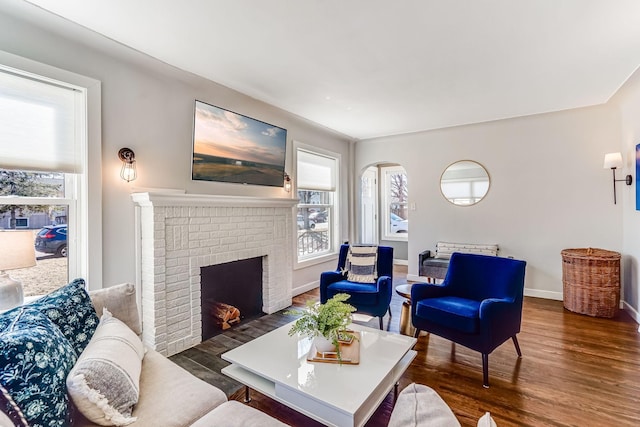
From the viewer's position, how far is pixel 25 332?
1.10 meters

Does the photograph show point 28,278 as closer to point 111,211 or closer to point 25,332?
point 111,211

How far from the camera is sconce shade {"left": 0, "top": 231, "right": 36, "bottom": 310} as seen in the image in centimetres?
172

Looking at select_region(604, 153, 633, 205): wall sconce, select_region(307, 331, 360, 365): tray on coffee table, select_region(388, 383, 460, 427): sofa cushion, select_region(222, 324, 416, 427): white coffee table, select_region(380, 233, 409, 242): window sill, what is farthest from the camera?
select_region(380, 233, 409, 242): window sill

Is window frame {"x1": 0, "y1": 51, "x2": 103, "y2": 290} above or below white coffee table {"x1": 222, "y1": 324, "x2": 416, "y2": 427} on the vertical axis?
above

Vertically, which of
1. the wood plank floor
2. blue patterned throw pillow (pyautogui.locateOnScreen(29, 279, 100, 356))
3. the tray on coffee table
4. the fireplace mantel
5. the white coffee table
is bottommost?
the wood plank floor

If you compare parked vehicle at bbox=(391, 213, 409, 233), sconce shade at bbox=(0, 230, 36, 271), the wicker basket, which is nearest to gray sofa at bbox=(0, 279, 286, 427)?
sconce shade at bbox=(0, 230, 36, 271)

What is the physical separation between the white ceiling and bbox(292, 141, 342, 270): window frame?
3.43ft

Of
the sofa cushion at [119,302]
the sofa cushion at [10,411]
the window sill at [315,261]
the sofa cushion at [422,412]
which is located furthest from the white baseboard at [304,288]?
the sofa cushion at [422,412]

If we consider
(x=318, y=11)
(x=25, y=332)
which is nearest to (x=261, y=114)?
(x=318, y=11)

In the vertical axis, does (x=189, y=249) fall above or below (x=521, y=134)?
below

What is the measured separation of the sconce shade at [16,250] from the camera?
171cm

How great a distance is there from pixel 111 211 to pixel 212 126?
1256 millimetres

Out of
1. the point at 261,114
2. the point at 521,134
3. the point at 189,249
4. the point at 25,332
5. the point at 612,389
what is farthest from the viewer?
the point at 521,134

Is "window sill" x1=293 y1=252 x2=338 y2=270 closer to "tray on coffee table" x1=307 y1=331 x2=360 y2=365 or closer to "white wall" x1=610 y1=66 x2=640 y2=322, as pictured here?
"tray on coffee table" x1=307 y1=331 x2=360 y2=365
